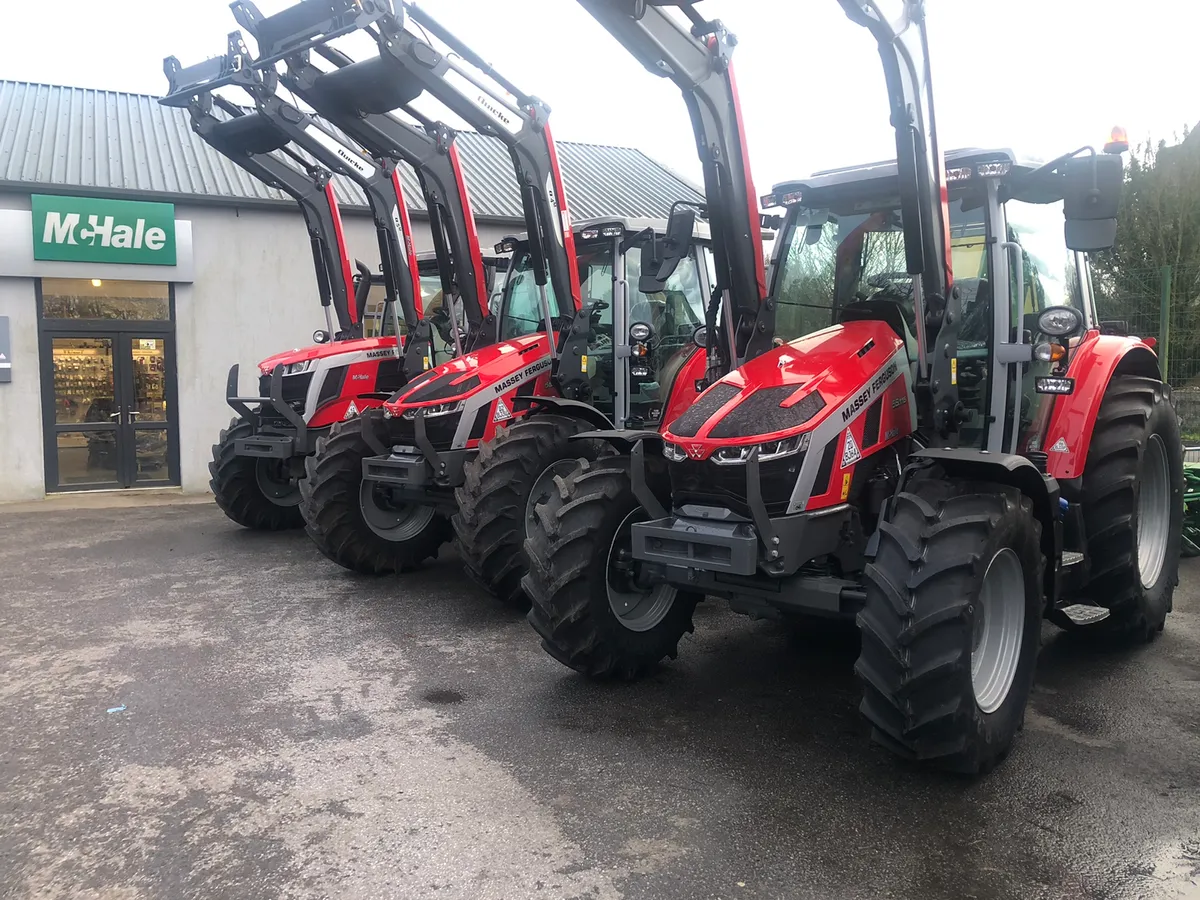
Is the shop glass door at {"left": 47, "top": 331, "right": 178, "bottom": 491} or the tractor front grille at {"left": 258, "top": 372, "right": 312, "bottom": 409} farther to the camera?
the shop glass door at {"left": 47, "top": 331, "right": 178, "bottom": 491}

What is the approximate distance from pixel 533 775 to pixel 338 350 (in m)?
5.59

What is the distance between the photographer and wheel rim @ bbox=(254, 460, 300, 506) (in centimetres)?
918

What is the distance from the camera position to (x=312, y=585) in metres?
7.06

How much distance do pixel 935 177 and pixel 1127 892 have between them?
274 centimetres

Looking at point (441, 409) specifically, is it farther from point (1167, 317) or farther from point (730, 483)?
point (1167, 317)

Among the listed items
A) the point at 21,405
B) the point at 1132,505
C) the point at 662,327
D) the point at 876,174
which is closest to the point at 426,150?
the point at 662,327

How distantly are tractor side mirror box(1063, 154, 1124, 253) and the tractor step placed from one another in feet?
7.16

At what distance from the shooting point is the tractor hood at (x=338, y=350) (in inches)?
327

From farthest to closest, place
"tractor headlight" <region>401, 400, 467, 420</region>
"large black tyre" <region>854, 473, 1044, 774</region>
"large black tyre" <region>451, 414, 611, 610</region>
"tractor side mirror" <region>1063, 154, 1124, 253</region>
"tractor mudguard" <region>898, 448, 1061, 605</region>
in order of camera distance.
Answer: "tractor headlight" <region>401, 400, 467, 420</region> → "large black tyre" <region>451, 414, 611, 610</region> → "tractor side mirror" <region>1063, 154, 1124, 253</region> → "tractor mudguard" <region>898, 448, 1061, 605</region> → "large black tyre" <region>854, 473, 1044, 774</region>

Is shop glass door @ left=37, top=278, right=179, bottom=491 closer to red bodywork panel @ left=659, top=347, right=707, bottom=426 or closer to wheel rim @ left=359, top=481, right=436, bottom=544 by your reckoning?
wheel rim @ left=359, top=481, right=436, bottom=544

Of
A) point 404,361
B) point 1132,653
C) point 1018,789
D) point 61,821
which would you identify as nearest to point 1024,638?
point 1018,789

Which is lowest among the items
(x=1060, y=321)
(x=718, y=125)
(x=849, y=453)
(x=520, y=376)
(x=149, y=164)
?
(x=849, y=453)

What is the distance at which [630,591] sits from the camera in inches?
179

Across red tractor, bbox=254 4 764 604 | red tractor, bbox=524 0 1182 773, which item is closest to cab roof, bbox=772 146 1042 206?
red tractor, bbox=524 0 1182 773
